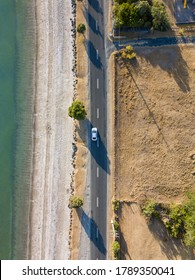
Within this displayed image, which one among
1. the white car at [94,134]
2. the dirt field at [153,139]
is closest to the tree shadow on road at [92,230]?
the dirt field at [153,139]

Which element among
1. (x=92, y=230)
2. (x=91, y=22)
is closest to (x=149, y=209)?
(x=92, y=230)

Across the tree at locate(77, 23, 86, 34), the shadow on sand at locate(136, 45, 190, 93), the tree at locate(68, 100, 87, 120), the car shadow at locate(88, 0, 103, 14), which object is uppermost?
the car shadow at locate(88, 0, 103, 14)

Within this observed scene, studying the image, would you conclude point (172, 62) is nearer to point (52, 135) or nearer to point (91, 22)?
point (91, 22)

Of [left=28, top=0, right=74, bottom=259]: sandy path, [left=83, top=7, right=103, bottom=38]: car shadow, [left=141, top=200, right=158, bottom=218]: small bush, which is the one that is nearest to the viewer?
[left=141, top=200, right=158, bottom=218]: small bush

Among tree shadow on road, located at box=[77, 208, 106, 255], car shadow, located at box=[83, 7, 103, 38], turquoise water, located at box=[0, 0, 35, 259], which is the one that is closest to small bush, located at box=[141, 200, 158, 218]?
tree shadow on road, located at box=[77, 208, 106, 255]

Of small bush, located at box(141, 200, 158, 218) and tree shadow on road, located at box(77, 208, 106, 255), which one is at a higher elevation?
small bush, located at box(141, 200, 158, 218)

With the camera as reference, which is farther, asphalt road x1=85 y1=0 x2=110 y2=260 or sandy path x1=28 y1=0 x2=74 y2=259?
sandy path x1=28 y1=0 x2=74 y2=259

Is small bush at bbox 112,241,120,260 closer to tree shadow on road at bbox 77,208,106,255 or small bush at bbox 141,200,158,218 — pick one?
tree shadow on road at bbox 77,208,106,255

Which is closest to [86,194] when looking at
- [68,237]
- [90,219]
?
[90,219]

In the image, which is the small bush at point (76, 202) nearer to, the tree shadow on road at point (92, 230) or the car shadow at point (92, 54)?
the tree shadow on road at point (92, 230)
